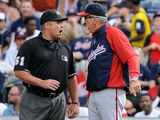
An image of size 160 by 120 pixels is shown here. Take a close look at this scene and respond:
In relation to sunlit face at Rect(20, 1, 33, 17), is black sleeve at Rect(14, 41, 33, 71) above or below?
below

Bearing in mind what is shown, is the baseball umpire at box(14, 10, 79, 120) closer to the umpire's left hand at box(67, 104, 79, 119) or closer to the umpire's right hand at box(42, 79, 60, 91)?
the umpire's right hand at box(42, 79, 60, 91)

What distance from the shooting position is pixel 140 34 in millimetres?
13070

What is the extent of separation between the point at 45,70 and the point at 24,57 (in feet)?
0.86

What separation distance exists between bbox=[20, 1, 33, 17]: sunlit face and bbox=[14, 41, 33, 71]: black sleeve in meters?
6.20

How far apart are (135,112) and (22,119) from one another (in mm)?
4168

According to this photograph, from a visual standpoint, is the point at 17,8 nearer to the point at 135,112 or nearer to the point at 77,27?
the point at 77,27

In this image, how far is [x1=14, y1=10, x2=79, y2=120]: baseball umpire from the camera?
23.5ft

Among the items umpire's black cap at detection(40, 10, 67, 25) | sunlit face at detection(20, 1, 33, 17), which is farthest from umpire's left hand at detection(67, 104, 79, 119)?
sunlit face at detection(20, 1, 33, 17)

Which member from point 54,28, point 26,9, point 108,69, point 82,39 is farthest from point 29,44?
point 26,9

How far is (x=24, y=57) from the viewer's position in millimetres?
7160

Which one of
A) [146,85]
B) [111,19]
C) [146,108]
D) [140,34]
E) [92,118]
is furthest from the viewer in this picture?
[111,19]

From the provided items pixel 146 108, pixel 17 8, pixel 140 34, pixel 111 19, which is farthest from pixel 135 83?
pixel 17 8

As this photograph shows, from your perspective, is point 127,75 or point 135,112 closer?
point 127,75

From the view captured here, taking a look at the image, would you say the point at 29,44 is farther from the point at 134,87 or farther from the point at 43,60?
the point at 134,87
